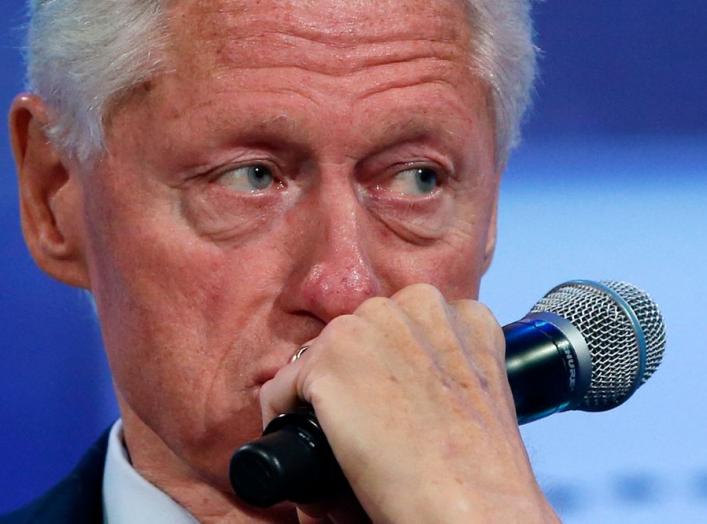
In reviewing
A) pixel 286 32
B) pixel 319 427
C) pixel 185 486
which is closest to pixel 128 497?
pixel 185 486

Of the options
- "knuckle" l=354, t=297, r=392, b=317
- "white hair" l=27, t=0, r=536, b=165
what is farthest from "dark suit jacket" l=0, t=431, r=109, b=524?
"knuckle" l=354, t=297, r=392, b=317

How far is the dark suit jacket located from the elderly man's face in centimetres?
28

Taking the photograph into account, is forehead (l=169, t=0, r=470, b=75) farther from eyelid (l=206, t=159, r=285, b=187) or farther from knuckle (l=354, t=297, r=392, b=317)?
knuckle (l=354, t=297, r=392, b=317)

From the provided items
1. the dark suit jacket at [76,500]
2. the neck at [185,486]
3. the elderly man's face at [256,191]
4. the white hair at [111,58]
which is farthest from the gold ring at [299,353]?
the dark suit jacket at [76,500]

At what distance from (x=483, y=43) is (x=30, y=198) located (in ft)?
2.22

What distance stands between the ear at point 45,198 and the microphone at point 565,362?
60 centimetres

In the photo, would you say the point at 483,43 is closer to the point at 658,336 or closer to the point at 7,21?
the point at 658,336

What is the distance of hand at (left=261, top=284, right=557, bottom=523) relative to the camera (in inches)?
52.2

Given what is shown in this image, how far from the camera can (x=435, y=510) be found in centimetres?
132

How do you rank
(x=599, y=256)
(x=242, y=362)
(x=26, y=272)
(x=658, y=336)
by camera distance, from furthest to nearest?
1. (x=599, y=256)
2. (x=26, y=272)
3. (x=658, y=336)
4. (x=242, y=362)

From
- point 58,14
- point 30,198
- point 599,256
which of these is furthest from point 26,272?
point 599,256

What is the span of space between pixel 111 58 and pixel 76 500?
0.66m

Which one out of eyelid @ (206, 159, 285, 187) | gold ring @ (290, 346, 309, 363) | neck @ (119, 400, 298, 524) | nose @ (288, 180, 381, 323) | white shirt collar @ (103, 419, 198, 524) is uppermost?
eyelid @ (206, 159, 285, 187)

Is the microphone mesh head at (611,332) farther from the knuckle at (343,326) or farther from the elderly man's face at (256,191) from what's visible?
the knuckle at (343,326)
